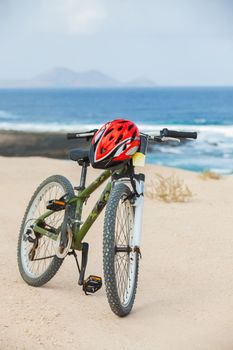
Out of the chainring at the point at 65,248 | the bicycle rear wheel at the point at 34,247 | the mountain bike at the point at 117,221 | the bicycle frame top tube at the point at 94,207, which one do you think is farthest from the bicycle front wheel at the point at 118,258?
the bicycle rear wheel at the point at 34,247

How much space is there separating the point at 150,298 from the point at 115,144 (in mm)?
1333

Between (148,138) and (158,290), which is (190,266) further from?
(148,138)

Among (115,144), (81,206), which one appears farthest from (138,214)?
(115,144)

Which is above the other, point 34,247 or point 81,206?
point 81,206

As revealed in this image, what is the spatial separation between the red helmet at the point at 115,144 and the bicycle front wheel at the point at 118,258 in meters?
0.18

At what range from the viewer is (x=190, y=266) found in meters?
6.50

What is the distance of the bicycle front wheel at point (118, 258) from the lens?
457 cm

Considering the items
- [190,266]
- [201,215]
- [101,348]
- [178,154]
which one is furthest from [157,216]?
[178,154]

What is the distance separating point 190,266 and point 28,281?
1700mm

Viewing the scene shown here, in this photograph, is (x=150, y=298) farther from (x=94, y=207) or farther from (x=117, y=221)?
(x=94, y=207)

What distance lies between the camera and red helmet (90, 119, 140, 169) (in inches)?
190

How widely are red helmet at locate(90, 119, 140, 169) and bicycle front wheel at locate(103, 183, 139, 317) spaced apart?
0.60ft

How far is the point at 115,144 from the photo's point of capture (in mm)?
4816

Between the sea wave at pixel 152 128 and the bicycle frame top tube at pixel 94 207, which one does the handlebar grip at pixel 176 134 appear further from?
the sea wave at pixel 152 128
